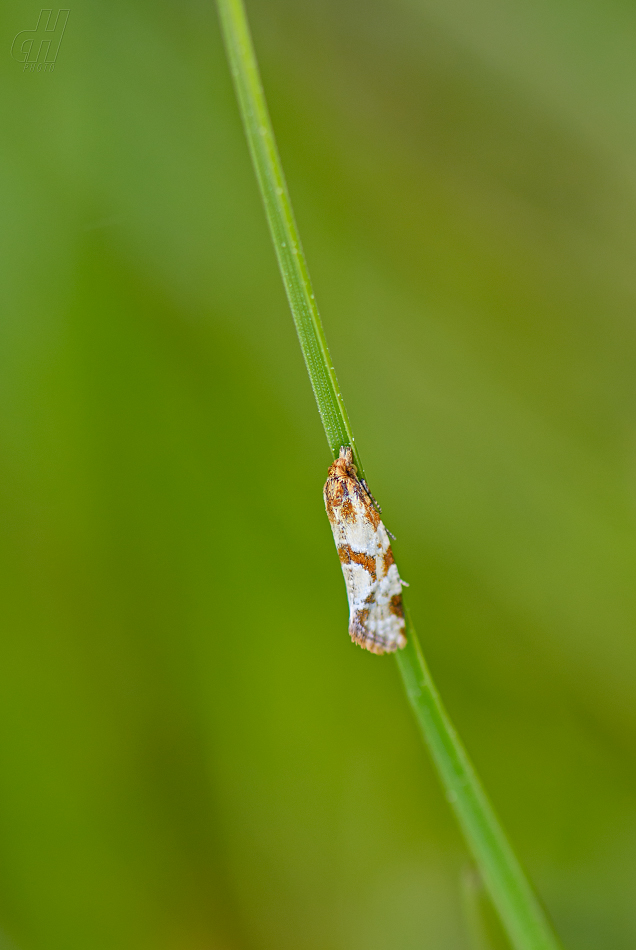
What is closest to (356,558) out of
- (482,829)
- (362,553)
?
(362,553)

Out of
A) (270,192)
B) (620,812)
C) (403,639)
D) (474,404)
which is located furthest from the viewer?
(474,404)

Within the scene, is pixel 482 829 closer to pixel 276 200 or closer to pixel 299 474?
pixel 276 200

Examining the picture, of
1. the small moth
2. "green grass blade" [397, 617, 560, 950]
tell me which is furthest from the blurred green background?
"green grass blade" [397, 617, 560, 950]

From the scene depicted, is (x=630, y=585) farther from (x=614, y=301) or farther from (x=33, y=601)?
(x=33, y=601)

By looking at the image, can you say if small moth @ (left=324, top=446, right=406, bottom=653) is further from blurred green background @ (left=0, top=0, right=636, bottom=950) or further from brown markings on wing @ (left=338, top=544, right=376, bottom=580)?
blurred green background @ (left=0, top=0, right=636, bottom=950)

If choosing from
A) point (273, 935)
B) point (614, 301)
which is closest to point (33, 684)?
point (273, 935)

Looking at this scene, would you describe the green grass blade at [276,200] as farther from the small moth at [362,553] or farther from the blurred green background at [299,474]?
the blurred green background at [299,474]

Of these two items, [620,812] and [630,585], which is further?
[630,585]
